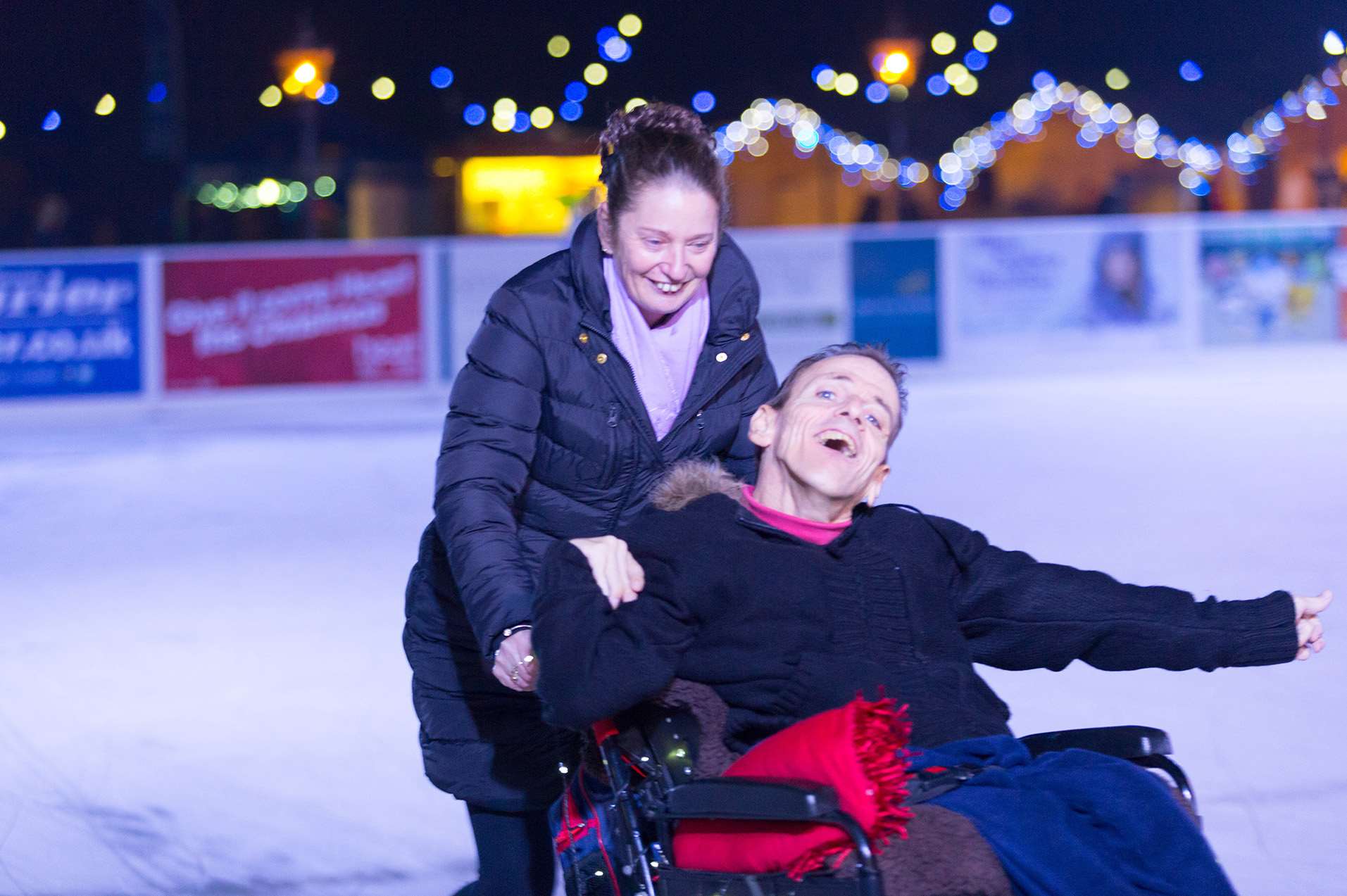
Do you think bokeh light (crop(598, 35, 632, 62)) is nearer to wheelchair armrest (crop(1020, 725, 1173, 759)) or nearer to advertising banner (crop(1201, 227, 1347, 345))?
advertising banner (crop(1201, 227, 1347, 345))

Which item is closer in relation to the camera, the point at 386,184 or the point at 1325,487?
the point at 1325,487

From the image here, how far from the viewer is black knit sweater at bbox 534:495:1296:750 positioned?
1659 millimetres

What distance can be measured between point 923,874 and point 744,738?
327 mm

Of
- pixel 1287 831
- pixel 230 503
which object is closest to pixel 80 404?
pixel 230 503

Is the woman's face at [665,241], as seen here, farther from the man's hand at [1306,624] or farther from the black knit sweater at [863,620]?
the man's hand at [1306,624]

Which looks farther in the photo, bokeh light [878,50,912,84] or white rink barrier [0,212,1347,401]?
bokeh light [878,50,912,84]

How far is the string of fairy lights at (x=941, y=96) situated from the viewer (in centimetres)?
1288

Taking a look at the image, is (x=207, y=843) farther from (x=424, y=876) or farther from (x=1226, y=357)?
(x=1226, y=357)

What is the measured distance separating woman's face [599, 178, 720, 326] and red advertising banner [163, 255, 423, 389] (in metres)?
7.22

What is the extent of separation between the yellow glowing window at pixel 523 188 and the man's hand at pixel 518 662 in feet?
36.5

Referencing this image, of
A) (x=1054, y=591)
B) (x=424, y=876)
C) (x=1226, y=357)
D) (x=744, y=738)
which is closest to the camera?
(x=744, y=738)

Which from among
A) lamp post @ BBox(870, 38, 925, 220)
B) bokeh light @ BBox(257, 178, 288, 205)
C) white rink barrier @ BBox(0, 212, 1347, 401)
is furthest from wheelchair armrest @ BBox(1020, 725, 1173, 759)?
lamp post @ BBox(870, 38, 925, 220)

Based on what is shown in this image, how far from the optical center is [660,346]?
2012 millimetres

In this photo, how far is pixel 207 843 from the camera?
2754 mm
